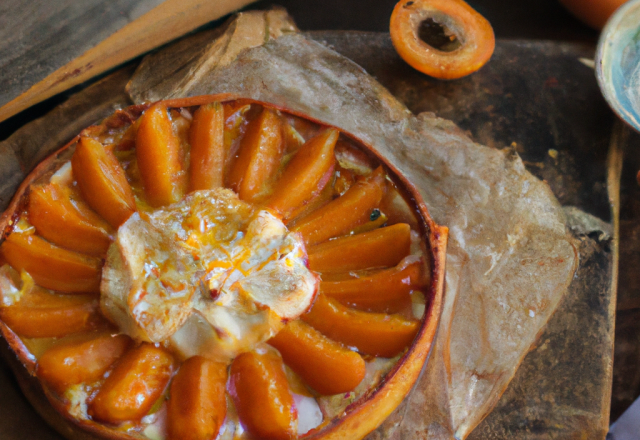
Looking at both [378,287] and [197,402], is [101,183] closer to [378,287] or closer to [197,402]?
[197,402]

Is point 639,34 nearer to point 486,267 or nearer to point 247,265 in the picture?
point 486,267

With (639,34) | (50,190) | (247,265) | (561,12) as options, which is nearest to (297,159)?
(247,265)

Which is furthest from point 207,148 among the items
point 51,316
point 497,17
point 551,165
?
point 497,17

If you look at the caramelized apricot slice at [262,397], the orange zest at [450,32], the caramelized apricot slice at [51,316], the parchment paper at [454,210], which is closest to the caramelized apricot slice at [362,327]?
the caramelized apricot slice at [262,397]

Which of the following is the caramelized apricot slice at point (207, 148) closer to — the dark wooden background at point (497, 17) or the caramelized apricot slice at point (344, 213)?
the caramelized apricot slice at point (344, 213)

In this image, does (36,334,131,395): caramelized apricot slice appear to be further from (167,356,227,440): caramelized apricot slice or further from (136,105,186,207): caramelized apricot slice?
(136,105,186,207): caramelized apricot slice

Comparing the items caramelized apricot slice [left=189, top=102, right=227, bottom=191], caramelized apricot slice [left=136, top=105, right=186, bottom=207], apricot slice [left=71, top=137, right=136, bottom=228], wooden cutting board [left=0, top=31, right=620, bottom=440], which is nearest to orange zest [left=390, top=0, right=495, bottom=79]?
wooden cutting board [left=0, top=31, right=620, bottom=440]
